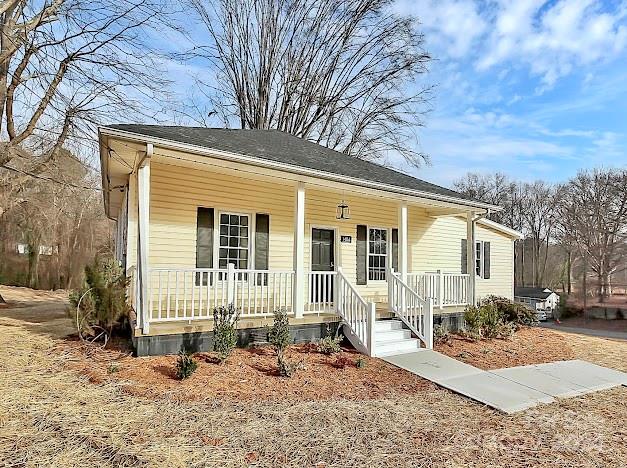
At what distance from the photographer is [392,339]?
8.15m

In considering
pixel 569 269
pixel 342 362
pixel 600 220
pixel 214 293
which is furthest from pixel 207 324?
pixel 569 269

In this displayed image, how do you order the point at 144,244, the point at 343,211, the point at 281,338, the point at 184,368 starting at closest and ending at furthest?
the point at 184,368 → the point at 144,244 → the point at 281,338 → the point at 343,211

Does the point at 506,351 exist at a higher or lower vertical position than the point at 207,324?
lower

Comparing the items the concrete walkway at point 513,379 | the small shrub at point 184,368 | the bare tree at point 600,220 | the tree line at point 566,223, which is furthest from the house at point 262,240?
the bare tree at point 600,220

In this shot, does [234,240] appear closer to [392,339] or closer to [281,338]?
[281,338]

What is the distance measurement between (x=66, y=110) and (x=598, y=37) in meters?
11.4

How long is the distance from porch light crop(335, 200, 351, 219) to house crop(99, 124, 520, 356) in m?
0.03

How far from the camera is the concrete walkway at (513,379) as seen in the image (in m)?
5.89

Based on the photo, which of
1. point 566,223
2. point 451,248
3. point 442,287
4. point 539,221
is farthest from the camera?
point 539,221

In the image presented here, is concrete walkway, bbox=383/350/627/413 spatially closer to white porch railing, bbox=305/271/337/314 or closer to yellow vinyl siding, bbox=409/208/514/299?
white porch railing, bbox=305/271/337/314

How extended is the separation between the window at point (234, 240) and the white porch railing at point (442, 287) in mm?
3731

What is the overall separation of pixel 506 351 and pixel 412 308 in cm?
216

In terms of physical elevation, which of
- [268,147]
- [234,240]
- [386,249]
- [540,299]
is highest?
[268,147]

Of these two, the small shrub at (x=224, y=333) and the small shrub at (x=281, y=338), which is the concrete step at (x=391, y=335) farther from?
the small shrub at (x=224, y=333)
